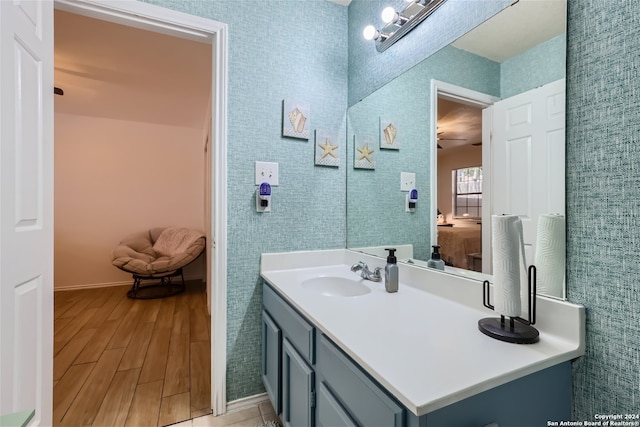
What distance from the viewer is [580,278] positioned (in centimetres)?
76

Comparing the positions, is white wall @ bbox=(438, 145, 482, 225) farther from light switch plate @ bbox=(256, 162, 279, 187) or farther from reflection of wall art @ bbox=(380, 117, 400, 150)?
light switch plate @ bbox=(256, 162, 279, 187)

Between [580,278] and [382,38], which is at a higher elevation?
[382,38]

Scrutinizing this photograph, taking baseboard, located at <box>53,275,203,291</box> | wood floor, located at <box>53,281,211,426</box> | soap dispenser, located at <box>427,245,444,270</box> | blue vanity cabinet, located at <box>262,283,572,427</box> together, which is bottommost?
wood floor, located at <box>53,281,211,426</box>

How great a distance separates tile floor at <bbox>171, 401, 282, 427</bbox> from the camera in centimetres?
146

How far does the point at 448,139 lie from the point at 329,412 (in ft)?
3.74

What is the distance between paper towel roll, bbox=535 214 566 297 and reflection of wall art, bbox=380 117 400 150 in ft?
2.63

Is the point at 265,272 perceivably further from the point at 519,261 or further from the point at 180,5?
the point at 180,5

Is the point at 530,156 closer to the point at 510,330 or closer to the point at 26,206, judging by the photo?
the point at 510,330

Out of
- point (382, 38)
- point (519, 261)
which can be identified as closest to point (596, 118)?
point (519, 261)

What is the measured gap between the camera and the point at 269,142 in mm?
1615

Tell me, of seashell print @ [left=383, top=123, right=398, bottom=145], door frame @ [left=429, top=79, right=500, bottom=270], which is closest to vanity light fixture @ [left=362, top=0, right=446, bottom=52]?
door frame @ [left=429, top=79, right=500, bottom=270]

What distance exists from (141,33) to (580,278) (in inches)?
118

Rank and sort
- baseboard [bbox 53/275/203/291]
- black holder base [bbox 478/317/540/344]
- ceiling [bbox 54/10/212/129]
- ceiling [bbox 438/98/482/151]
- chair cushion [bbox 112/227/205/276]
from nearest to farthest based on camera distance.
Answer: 1. black holder base [bbox 478/317/540/344]
2. ceiling [bbox 438/98/482/151]
3. ceiling [bbox 54/10/212/129]
4. chair cushion [bbox 112/227/205/276]
5. baseboard [bbox 53/275/203/291]

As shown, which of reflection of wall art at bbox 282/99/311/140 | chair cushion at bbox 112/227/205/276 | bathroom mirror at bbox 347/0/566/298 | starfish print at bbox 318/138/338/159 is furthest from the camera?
chair cushion at bbox 112/227/205/276
